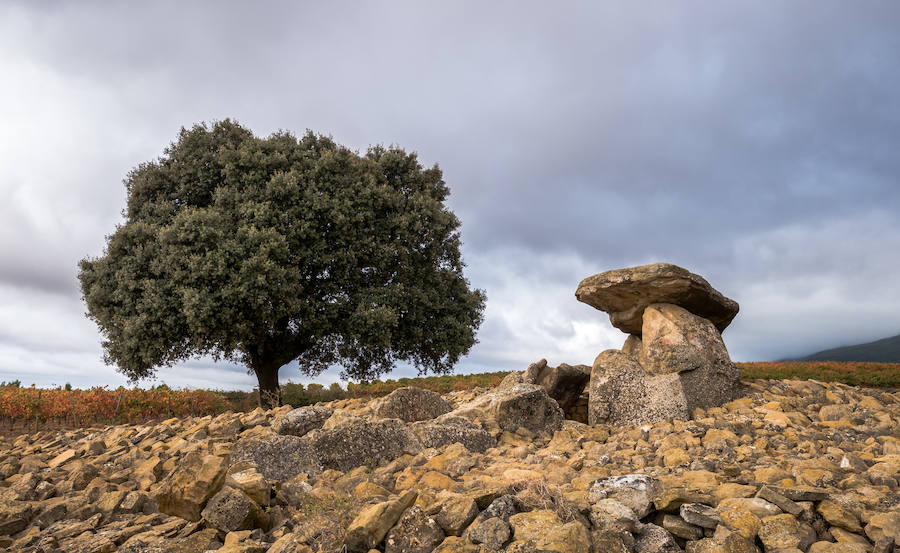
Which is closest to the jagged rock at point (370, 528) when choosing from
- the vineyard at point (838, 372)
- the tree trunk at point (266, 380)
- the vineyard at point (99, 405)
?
the tree trunk at point (266, 380)

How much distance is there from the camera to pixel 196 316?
1655 centimetres

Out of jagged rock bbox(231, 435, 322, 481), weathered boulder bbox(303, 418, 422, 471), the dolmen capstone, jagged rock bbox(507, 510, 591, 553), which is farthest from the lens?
the dolmen capstone

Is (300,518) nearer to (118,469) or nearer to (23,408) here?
(118,469)

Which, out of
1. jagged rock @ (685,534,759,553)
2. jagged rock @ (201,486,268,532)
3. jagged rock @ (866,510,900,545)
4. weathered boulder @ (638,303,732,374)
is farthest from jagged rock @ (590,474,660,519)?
weathered boulder @ (638,303,732,374)

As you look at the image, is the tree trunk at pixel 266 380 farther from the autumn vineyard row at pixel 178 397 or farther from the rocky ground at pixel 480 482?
the rocky ground at pixel 480 482

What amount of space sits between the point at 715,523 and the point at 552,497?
58.4 inches

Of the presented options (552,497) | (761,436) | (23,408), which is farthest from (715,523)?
(23,408)

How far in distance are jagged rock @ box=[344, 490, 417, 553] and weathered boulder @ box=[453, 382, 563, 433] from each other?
521 cm

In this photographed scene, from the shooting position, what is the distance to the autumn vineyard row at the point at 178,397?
16.9 meters

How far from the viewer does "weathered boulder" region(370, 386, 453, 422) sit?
10.9m

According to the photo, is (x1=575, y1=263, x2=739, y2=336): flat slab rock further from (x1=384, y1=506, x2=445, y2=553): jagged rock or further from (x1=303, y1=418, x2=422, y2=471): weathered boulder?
(x1=384, y1=506, x2=445, y2=553): jagged rock

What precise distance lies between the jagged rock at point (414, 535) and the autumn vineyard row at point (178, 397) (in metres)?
14.3

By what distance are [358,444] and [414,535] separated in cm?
371

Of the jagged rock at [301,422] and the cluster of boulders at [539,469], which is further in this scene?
the jagged rock at [301,422]
